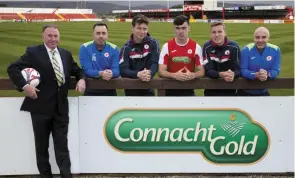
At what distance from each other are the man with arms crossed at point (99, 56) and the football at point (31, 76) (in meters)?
0.72

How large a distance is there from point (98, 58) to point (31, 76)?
0.98 m

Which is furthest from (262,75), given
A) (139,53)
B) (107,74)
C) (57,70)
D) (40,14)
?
(40,14)

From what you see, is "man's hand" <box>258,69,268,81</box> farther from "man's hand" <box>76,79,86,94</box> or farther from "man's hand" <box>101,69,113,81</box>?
"man's hand" <box>76,79,86,94</box>

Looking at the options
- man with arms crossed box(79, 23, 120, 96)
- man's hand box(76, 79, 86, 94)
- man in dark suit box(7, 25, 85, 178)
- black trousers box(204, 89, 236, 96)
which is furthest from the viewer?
black trousers box(204, 89, 236, 96)

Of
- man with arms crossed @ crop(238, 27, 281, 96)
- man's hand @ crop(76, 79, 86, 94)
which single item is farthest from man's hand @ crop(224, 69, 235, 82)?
man's hand @ crop(76, 79, 86, 94)

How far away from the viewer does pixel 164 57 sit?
450 cm

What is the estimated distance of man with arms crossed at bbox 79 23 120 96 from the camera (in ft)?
14.5

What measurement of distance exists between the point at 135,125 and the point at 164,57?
920 mm

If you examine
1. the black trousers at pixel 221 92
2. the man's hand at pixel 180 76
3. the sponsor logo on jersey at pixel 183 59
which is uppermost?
the sponsor logo on jersey at pixel 183 59

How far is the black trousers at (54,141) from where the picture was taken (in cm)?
393

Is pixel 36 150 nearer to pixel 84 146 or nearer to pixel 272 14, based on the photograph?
pixel 84 146

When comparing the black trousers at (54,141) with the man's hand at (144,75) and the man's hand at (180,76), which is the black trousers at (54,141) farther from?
the man's hand at (180,76)

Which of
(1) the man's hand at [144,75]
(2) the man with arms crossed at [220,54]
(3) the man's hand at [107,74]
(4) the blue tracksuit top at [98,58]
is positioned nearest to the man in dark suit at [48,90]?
(3) the man's hand at [107,74]

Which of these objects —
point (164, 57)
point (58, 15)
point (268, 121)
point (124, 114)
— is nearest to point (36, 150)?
point (124, 114)
